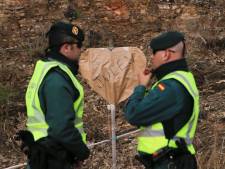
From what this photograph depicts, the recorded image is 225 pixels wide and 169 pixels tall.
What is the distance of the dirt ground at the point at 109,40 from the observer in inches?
285

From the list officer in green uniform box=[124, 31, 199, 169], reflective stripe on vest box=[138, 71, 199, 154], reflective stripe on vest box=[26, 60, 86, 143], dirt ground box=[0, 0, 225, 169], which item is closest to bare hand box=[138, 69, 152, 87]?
officer in green uniform box=[124, 31, 199, 169]

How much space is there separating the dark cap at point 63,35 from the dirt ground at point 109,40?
335cm

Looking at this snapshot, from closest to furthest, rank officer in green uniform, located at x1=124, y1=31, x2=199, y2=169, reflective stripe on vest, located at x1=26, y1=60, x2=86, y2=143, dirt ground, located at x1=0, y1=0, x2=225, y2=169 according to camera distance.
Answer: officer in green uniform, located at x1=124, y1=31, x2=199, y2=169 < reflective stripe on vest, located at x1=26, y1=60, x2=86, y2=143 < dirt ground, located at x1=0, y1=0, x2=225, y2=169

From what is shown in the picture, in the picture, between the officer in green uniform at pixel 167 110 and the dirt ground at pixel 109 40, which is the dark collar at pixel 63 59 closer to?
the officer in green uniform at pixel 167 110

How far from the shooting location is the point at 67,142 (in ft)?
11.0

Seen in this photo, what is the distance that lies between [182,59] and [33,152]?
124 cm

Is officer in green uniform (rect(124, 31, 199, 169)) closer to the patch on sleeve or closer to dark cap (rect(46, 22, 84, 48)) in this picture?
the patch on sleeve

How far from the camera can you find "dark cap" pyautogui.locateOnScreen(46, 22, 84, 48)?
352 centimetres

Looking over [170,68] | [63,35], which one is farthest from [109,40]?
[170,68]

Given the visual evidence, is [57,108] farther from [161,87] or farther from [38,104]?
[161,87]

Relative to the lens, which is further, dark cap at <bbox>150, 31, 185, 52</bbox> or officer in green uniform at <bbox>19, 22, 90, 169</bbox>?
dark cap at <bbox>150, 31, 185, 52</bbox>

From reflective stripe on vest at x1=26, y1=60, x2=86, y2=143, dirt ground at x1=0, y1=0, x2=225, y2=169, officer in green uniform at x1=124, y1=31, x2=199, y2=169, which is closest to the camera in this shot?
officer in green uniform at x1=124, y1=31, x2=199, y2=169

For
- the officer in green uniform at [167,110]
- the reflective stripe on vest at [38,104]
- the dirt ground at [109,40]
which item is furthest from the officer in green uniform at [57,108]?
the dirt ground at [109,40]

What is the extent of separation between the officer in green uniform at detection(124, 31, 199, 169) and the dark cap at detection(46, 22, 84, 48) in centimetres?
55
